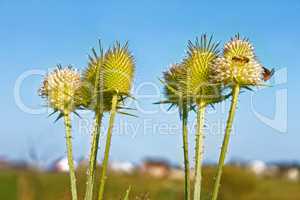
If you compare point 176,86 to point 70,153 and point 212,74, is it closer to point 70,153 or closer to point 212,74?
point 212,74

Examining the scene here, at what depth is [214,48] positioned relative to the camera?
2.98 meters

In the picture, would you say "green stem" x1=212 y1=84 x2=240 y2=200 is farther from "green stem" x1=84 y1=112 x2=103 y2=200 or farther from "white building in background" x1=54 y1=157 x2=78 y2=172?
"white building in background" x1=54 y1=157 x2=78 y2=172

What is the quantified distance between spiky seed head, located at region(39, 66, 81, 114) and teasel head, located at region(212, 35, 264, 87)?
0.75 meters

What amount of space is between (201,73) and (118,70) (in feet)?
1.53

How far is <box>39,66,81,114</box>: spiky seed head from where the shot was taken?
269cm

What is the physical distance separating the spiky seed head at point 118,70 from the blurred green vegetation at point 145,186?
21.8 inches

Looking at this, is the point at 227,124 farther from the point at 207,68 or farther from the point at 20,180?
the point at 20,180

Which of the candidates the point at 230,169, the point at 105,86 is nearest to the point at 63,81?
the point at 105,86

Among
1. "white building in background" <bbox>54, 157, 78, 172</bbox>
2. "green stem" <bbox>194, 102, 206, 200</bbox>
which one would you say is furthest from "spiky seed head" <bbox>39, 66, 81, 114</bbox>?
"green stem" <bbox>194, 102, 206, 200</bbox>

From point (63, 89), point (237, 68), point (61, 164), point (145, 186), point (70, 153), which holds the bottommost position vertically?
point (145, 186)

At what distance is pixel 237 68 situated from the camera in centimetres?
262

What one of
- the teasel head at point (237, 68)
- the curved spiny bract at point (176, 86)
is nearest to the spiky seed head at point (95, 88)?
the curved spiny bract at point (176, 86)

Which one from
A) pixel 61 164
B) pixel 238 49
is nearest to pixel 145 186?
pixel 61 164

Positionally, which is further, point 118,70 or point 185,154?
point 118,70
